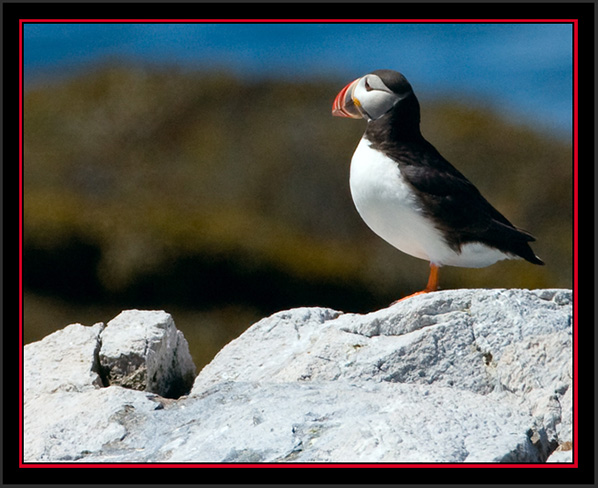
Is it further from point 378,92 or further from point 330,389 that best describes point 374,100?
point 330,389

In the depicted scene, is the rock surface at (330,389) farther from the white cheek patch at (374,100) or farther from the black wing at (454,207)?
the white cheek patch at (374,100)

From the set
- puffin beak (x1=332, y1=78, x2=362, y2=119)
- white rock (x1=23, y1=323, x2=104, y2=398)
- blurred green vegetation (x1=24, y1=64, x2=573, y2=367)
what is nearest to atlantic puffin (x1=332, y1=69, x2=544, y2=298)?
puffin beak (x1=332, y1=78, x2=362, y2=119)

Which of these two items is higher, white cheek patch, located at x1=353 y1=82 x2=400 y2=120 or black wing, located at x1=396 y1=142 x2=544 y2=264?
white cheek patch, located at x1=353 y1=82 x2=400 y2=120

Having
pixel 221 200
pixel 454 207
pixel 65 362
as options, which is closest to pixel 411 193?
pixel 454 207

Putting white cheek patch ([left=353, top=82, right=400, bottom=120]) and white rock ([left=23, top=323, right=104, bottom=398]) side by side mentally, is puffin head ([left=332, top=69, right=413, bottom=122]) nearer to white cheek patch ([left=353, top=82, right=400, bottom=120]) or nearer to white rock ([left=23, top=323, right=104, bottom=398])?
white cheek patch ([left=353, top=82, right=400, bottom=120])

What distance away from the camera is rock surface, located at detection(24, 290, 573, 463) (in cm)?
588

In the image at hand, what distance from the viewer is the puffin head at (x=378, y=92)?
8.49 meters

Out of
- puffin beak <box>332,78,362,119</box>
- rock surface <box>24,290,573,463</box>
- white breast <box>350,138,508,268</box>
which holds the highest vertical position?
puffin beak <box>332,78,362,119</box>

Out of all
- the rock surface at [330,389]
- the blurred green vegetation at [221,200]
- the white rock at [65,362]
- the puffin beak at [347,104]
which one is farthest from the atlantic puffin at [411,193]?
the blurred green vegetation at [221,200]

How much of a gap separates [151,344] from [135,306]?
13.7 meters

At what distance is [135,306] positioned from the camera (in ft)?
68.6

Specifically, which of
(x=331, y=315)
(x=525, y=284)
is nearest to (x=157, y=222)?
(x=525, y=284)

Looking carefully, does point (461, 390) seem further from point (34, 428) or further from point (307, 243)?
point (307, 243)

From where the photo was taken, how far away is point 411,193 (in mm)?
8117
